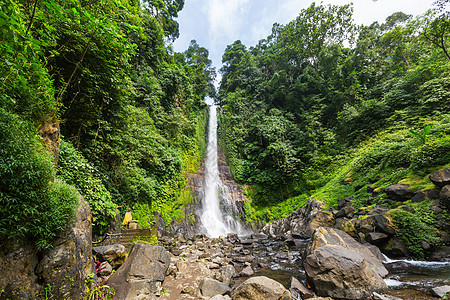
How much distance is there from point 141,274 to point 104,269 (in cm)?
76

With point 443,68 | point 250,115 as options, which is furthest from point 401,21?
point 250,115

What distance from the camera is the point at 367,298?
3.51m

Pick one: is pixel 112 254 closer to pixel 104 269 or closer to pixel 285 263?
pixel 104 269

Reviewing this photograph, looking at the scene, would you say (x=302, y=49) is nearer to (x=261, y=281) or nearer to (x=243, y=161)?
(x=243, y=161)

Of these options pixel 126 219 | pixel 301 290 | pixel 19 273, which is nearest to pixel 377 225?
pixel 301 290

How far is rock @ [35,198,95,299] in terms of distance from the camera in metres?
2.33

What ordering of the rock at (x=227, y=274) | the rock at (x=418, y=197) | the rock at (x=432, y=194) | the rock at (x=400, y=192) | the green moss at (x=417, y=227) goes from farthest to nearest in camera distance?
1. the rock at (x=400, y=192)
2. the rock at (x=418, y=197)
3. the rock at (x=432, y=194)
4. the green moss at (x=417, y=227)
5. the rock at (x=227, y=274)

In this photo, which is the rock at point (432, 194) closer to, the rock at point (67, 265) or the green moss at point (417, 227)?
the green moss at point (417, 227)

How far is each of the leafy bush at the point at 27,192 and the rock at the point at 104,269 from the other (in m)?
1.75

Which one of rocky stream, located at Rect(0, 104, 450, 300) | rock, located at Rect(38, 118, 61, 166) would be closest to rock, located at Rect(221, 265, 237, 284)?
rocky stream, located at Rect(0, 104, 450, 300)

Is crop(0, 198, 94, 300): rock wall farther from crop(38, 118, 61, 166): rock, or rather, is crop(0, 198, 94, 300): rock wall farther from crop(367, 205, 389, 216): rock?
crop(367, 205, 389, 216): rock

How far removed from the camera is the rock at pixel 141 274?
3535 millimetres

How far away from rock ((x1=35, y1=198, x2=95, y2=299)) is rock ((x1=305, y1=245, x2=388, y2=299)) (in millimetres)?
4502

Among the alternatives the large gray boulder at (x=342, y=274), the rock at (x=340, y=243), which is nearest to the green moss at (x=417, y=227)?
the rock at (x=340, y=243)
